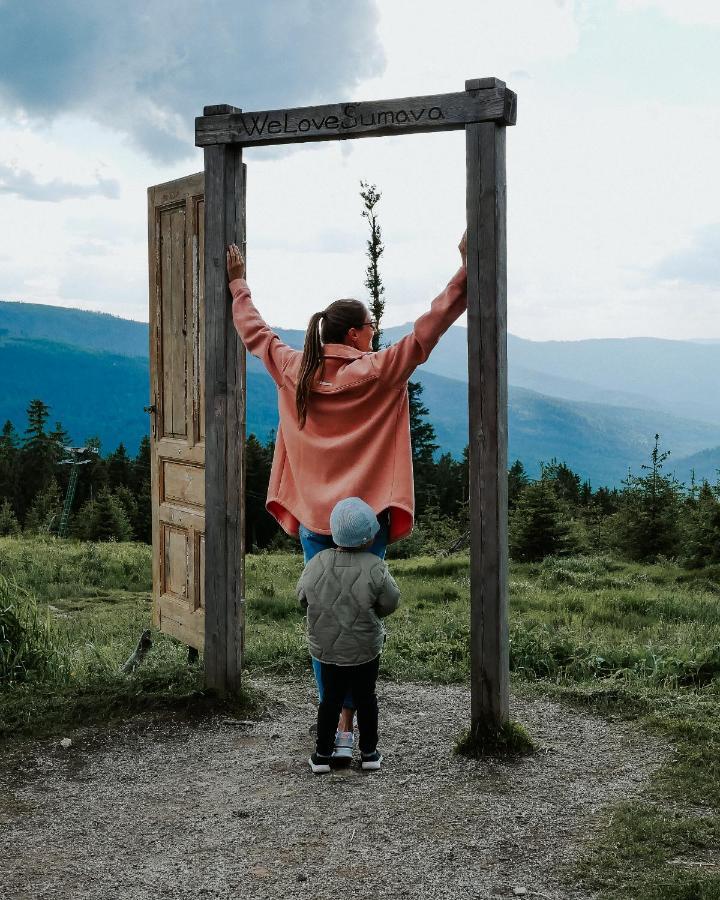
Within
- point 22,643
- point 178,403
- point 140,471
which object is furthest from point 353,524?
point 140,471

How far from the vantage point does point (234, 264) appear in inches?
219

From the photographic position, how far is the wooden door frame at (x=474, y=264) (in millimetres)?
4836

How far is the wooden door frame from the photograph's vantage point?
15.9ft

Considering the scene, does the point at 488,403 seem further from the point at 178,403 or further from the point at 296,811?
the point at 178,403

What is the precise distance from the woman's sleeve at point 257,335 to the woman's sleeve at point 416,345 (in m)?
0.53

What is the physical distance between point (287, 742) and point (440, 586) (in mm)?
6142

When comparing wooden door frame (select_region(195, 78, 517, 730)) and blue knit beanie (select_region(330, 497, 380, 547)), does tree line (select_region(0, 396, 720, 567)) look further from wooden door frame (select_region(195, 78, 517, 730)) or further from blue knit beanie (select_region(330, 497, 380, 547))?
blue knit beanie (select_region(330, 497, 380, 547))

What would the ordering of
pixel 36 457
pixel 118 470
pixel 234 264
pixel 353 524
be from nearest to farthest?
pixel 353 524 → pixel 234 264 → pixel 118 470 → pixel 36 457

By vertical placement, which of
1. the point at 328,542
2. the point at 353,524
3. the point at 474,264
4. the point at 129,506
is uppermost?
the point at 474,264

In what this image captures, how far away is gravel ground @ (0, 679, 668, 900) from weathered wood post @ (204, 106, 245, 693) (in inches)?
20.3

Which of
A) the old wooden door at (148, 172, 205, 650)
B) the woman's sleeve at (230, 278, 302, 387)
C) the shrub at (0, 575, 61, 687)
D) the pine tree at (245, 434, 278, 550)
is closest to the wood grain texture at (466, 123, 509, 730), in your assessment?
the woman's sleeve at (230, 278, 302, 387)

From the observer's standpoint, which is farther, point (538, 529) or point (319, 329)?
point (538, 529)

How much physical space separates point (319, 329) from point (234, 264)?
97cm

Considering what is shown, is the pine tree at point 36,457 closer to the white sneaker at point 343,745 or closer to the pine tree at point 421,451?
the pine tree at point 421,451
